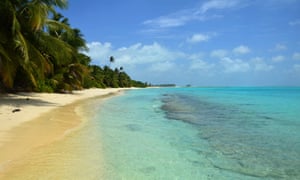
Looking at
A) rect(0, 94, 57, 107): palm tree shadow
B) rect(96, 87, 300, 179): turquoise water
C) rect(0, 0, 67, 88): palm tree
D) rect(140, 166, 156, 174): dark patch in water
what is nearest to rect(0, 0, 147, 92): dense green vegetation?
rect(0, 0, 67, 88): palm tree

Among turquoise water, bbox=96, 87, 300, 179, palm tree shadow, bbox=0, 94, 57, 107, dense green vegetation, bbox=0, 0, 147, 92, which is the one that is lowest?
turquoise water, bbox=96, 87, 300, 179

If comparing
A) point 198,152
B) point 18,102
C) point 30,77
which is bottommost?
point 198,152

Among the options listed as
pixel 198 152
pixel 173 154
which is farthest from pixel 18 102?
Answer: pixel 198 152

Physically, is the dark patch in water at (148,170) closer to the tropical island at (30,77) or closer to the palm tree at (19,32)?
the tropical island at (30,77)

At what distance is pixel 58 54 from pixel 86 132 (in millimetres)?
9399

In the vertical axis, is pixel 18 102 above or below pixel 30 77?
below

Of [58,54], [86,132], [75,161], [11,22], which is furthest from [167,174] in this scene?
[58,54]

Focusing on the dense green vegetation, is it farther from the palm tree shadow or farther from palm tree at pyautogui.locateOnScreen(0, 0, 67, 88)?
the palm tree shadow

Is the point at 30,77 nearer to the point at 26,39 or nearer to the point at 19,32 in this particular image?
the point at 26,39

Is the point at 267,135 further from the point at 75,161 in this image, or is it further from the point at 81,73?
the point at 81,73

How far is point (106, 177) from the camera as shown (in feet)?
13.0

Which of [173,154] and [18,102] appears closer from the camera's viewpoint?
[173,154]

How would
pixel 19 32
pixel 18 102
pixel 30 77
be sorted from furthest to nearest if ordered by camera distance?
pixel 30 77, pixel 18 102, pixel 19 32

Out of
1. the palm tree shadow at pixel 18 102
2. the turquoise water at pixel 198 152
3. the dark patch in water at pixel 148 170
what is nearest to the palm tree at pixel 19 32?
the palm tree shadow at pixel 18 102
